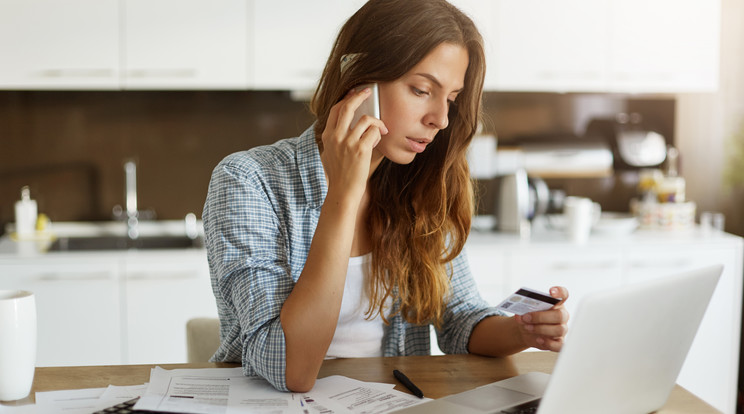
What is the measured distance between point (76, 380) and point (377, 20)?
0.83 m

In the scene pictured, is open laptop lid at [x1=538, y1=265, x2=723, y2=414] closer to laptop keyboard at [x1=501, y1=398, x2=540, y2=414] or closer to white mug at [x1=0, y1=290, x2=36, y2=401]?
laptop keyboard at [x1=501, y1=398, x2=540, y2=414]

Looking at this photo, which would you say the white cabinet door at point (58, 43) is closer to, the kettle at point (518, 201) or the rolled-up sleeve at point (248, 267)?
the kettle at point (518, 201)

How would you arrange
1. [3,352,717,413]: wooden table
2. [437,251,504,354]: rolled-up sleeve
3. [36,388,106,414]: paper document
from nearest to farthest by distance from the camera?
[36,388,106,414]: paper document
[3,352,717,413]: wooden table
[437,251,504,354]: rolled-up sleeve

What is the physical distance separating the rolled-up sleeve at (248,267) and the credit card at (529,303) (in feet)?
1.27

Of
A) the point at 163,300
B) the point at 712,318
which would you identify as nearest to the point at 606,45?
the point at 712,318

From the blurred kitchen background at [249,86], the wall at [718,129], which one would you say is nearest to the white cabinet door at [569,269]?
the blurred kitchen background at [249,86]

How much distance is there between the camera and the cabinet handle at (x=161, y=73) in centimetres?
294

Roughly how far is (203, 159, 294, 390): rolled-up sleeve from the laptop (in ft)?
0.90

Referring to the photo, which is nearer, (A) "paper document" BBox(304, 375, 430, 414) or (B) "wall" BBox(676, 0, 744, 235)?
(A) "paper document" BBox(304, 375, 430, 414)

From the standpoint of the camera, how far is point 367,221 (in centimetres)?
163

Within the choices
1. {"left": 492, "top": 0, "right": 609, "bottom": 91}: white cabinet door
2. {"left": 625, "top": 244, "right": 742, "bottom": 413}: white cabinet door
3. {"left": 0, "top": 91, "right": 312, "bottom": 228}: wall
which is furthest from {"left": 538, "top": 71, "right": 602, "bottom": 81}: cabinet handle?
{"left": 0, "top": 91, "right": 312, "bottom": 228}: wall

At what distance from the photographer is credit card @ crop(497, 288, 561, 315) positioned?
128cm

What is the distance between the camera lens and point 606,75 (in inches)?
125

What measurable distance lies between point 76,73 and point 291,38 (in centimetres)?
87
